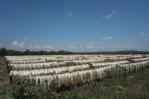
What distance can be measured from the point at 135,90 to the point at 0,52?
61.0 m

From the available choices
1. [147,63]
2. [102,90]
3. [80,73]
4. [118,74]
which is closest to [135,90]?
[102,90]

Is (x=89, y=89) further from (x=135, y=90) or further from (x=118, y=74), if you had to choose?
→ (x=118, y=74)

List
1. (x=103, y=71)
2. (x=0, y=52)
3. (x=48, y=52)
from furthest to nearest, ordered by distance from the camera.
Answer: (x=48, y=52), (x=0, y=52), (x=103, y=71)

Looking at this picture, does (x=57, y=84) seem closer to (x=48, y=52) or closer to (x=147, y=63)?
(x=147, y=63)

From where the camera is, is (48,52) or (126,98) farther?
(48,52)

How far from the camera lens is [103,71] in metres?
22.4

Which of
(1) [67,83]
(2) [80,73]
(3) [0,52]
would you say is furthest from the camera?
(3) [0,52]

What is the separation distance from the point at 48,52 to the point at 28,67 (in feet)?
183

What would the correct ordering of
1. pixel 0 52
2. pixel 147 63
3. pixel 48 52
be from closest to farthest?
1. pixel 147 63
2. pixel 0 52
3. pixel 48 52

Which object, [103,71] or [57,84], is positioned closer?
[57,84]

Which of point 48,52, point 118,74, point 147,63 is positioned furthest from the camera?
point 48,52

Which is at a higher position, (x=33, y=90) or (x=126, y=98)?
(x=33, y=90)

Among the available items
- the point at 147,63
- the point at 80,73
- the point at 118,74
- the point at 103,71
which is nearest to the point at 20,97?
the point at 80,73

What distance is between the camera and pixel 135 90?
16.3 meters
